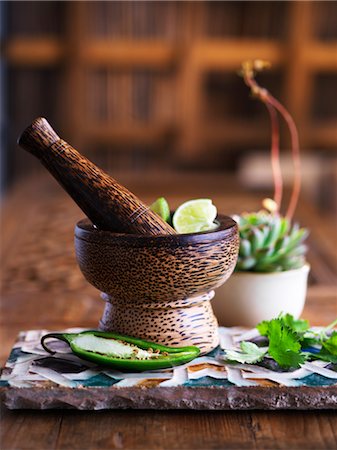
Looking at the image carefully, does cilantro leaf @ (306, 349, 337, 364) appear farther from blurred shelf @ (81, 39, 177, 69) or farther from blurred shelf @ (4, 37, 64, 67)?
blurred shelf @ (4, 37, 64, 67)

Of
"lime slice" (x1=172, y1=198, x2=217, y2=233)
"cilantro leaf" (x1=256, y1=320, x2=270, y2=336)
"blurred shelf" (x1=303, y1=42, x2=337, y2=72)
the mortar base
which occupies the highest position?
"blurred shelf" (x1=303, y1=42, x2=337, y2=72)

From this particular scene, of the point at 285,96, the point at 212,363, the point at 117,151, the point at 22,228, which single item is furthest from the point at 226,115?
the point at 212,363

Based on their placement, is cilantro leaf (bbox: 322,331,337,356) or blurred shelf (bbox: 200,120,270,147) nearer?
cilantro leaf (bbox: 322,331,337,356)

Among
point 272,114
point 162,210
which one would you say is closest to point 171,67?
point 272,114

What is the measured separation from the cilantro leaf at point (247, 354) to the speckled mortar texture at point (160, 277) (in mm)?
40

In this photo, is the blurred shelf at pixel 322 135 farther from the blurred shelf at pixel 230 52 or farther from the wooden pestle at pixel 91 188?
the wooden pestle at pixel 91 188

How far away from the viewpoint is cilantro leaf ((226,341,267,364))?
2.88 ft

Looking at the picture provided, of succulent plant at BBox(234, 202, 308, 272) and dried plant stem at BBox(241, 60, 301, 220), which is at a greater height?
dried plant stem at BBox(241, 60, 301, 220)

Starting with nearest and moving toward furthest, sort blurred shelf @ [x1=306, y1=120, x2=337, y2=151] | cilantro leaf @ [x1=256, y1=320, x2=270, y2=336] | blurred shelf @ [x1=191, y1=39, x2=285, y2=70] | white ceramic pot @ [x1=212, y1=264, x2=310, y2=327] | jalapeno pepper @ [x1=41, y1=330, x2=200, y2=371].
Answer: jalapeno pepper @ [x1=41, y1=330, x2=200, y2=371] < cilantro leaf @ [x1=256, y1=320, x2=270, y2=336] < white ceramic pot @ [x1=212, y1=264, x2=310, y2=327] < blurred shelf @ [x1=191, y1=39, x2=285, y2=70] < blurred shelf @ [x1=306, y1=120, x2=337, y2=151]

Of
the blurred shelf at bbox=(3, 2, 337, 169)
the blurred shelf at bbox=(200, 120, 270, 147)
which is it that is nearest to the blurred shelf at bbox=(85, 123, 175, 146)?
the blurred shelf at bbox=(3, 2, 337, 169)

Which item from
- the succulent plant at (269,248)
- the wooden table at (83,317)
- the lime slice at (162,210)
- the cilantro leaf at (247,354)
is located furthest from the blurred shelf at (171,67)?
the cilantro leaf at (247,354)

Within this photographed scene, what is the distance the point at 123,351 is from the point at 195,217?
19 centimetres

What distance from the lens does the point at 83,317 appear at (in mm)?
1256

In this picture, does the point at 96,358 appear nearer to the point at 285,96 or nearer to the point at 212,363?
the point at 212,363
